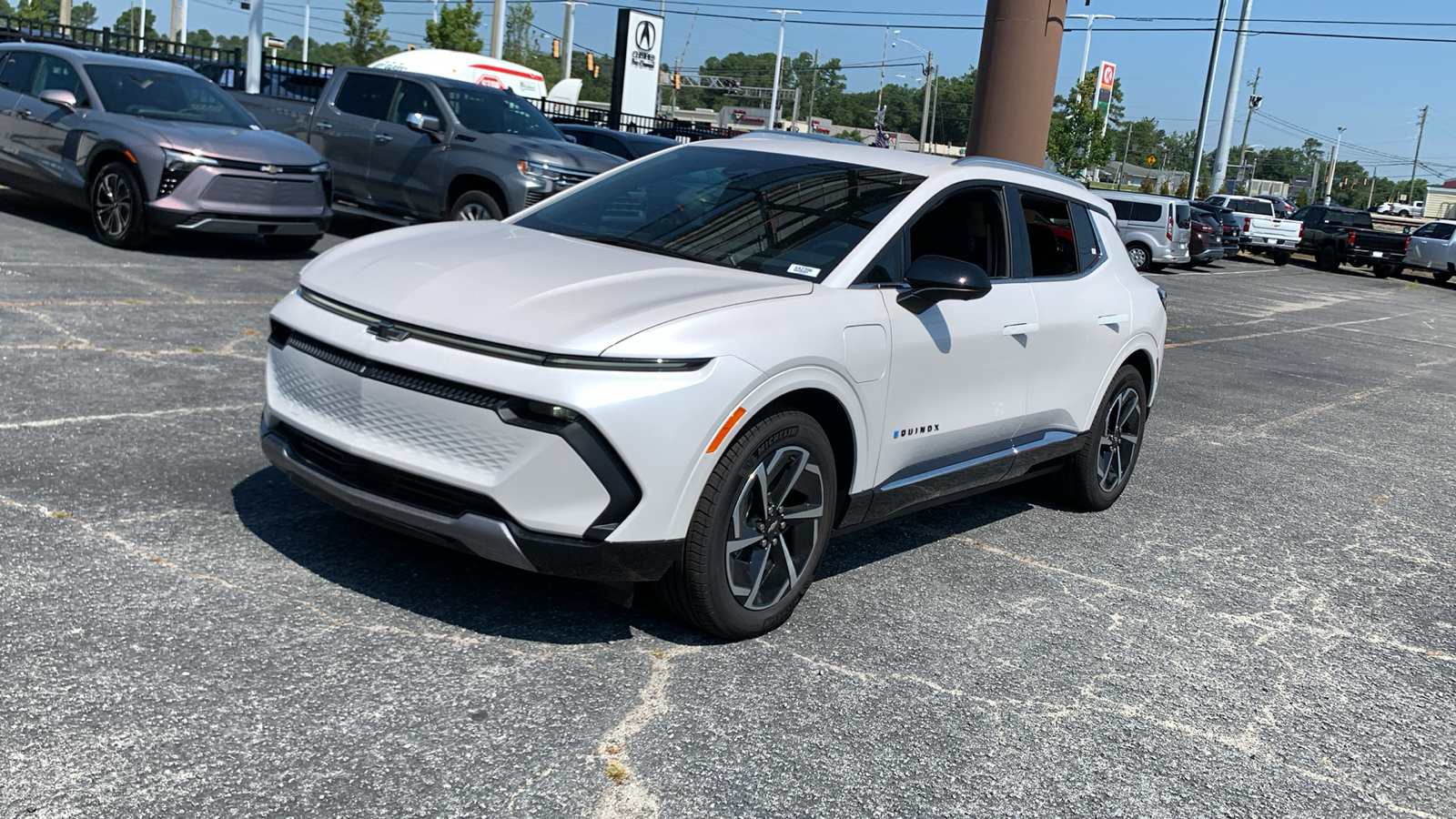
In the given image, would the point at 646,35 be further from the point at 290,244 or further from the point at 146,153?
the point at 146,153

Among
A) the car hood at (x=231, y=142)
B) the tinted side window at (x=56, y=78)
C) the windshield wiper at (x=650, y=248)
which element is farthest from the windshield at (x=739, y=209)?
the tinted side window at (x=56, y=78)

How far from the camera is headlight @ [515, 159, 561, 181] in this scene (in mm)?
12711

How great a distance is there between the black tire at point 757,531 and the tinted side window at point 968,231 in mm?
1152

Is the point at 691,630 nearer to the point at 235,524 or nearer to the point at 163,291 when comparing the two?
the point at 235,524

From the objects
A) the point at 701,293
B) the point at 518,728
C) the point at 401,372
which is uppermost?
the point at 701,293

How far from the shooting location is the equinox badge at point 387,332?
3.79 metres

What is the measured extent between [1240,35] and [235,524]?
5067cm

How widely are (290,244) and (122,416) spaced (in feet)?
24.1

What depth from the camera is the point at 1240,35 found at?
158 ft

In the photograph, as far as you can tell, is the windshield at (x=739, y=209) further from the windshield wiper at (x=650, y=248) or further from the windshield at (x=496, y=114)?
the windshield at (x=496, y=114)

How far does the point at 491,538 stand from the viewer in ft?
11.9

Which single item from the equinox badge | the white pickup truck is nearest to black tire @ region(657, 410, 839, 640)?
the equinox badge

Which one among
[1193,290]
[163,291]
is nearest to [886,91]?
[1193,290]

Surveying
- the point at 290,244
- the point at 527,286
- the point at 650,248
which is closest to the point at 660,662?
the point at 527,286
